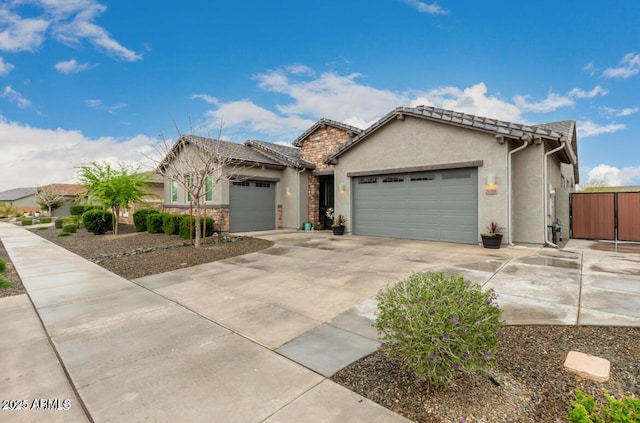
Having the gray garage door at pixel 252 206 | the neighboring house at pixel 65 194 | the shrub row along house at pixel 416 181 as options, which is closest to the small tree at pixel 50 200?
the neighboring house at pixel 65 194

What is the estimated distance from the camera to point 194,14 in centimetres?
1250

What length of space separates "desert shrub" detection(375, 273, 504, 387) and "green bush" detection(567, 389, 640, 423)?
55 centimetres

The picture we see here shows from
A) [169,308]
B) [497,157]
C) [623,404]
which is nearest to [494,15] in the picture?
[497,157]

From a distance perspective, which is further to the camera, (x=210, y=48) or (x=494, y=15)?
(x=210, y=48)

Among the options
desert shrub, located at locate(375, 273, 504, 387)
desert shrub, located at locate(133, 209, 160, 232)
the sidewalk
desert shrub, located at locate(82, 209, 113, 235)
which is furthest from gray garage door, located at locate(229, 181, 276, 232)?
desert shrub, located at locate(375, 273, 504, 387)

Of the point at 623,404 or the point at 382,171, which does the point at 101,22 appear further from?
the point at 623,404

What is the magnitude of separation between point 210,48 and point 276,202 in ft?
27.4

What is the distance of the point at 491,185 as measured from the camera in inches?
376

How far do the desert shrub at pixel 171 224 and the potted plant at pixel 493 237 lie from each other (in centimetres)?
1179

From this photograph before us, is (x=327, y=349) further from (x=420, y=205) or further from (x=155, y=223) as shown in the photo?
(x=155, y=223)

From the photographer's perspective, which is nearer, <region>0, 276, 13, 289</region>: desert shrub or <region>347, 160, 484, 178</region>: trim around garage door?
<region>0, 276, 13, 289</region>: desert shrub

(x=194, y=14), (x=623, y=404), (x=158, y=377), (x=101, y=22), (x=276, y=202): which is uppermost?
(x=194, y=14)

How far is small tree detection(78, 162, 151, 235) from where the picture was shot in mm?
13586

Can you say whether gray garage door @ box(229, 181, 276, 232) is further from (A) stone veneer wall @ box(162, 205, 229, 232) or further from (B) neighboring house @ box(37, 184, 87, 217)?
(B) neighboring house @ box(37, 184, 87, 217)
